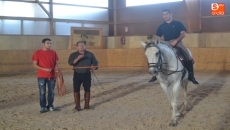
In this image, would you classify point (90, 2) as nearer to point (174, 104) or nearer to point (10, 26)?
point (10, 26)

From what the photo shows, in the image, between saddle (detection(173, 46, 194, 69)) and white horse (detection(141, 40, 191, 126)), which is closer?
white horse (detection(141, 40, 191, 126))

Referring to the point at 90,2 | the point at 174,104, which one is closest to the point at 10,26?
the point at 90,2

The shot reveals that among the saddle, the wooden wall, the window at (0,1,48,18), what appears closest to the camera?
the saddle

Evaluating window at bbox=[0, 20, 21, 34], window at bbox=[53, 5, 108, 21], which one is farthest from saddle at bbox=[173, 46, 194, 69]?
window at bbox=[53, 5, 108, 21]

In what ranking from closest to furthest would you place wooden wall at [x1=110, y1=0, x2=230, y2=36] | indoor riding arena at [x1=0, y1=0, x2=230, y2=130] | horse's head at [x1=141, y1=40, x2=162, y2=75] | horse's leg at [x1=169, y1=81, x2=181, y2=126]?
horse's head at [x1=141, y1=40, x2=162, y2=75], horse's leg at [x1=169, y1=81, x2=181, y2=126], indoor riding arena at [x1=0, y1=0, x2=230, y2=130], wooden wall at [x1=110, y1=0, x2=230, y2=36]

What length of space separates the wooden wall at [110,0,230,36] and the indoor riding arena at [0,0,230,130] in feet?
0.19

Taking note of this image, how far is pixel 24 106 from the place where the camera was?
8125mm

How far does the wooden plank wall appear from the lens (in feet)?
53.1

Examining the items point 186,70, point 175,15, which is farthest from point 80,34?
point 186,70

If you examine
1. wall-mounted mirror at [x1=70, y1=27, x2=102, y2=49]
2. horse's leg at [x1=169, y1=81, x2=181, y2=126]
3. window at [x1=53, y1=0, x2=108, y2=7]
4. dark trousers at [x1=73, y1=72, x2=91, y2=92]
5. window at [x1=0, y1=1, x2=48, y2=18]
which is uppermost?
window at [x1=53, y1=0, x2=108, y2=7]

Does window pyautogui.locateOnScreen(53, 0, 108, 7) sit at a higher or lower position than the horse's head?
higher

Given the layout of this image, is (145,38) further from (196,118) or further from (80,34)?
(196,118)

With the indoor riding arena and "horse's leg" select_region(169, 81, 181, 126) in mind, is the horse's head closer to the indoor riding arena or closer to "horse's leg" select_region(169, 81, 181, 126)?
the indoor riding arena

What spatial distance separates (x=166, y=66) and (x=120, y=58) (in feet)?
40.4
